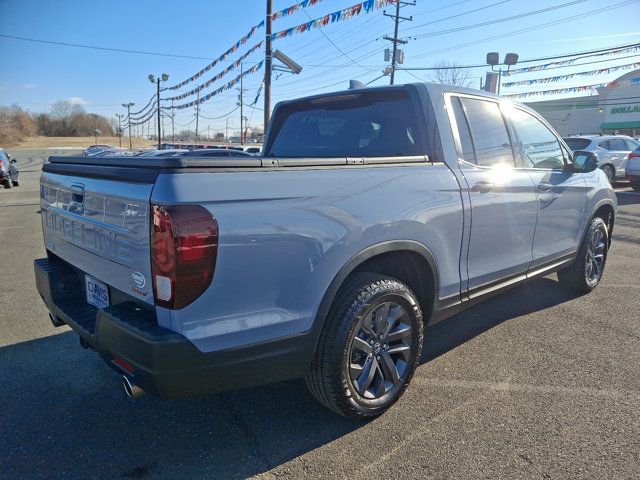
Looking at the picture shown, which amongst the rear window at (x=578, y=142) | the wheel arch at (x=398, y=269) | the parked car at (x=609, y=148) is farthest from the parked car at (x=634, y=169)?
the wheel arch at (x=398, y=269)

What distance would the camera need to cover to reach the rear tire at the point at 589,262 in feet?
15.7

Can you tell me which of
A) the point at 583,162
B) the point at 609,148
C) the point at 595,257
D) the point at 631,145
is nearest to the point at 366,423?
the point at 583,162

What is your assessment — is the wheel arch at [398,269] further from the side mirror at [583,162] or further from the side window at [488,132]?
the side mirror at [583,162]

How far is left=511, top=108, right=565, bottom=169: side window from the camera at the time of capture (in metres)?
3.90

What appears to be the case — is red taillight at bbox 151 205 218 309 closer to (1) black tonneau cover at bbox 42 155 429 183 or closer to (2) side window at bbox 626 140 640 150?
(1) black tonneau cover at bbox 42 155 429 183

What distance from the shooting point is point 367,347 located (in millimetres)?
2617

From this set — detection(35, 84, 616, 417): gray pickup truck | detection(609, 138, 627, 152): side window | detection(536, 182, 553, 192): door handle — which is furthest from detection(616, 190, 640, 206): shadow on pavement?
detection(35, 84, 616, 417): gray pickup truck

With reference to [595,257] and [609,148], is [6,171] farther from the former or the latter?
[609,148]

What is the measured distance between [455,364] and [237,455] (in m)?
1.75

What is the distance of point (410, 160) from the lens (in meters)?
2.88

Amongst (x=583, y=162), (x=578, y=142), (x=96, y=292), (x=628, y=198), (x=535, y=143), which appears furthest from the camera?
(x=578, y=142)

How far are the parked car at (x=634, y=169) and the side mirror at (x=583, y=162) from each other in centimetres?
1267

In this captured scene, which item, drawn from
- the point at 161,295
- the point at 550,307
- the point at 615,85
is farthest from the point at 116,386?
the point at 615,85

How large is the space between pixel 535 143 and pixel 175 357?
3.53 m
